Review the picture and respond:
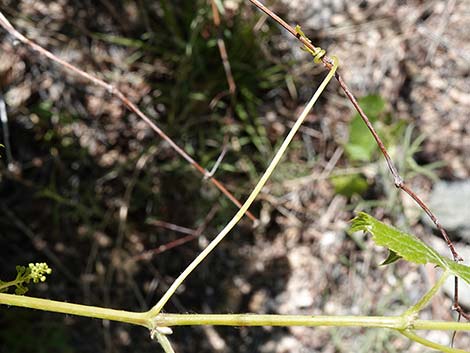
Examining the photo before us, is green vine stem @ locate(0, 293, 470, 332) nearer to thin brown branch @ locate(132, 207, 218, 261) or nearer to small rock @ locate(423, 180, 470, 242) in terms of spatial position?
thin brown branch @ locate(132, 207, 218, 261)

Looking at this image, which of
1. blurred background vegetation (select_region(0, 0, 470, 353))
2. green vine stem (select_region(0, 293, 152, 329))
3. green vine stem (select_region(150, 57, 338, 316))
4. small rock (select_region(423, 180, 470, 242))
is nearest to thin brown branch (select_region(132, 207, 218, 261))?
blurred background vegetation (select_region(0, 0, 470, 353))

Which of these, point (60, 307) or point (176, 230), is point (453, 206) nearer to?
point (176, 230)

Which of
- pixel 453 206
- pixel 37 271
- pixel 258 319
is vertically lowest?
pixel 37 271

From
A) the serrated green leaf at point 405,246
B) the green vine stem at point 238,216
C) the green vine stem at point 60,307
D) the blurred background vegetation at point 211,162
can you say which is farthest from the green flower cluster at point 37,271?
the blurred background vegetation at point 211,162

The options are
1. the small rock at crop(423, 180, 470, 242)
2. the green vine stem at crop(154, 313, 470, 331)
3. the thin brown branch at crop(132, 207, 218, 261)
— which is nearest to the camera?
the green vine stem at crop(154, 313, 470, 331)

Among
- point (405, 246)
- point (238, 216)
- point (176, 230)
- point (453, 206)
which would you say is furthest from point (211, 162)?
point (405, 246)

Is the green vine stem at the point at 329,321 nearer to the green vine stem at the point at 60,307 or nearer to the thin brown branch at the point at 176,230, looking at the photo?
the green vine stem at the point at 60,307

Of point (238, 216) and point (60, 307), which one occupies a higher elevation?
point (238, 216)
